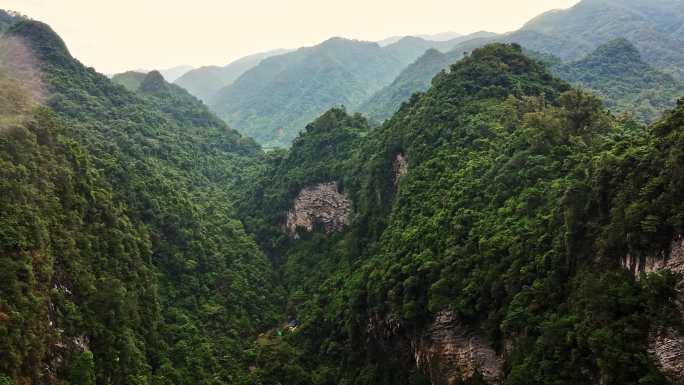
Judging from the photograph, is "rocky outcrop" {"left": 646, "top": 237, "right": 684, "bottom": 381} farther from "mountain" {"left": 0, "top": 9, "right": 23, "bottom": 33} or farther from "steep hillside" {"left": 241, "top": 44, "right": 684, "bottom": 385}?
"mountain" {"left": 0, "top": 9, "right": 23, "bottom": 33}

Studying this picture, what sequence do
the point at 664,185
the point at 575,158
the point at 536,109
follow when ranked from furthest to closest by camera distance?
the point at 536,109
the point at 575,158
the point at 664,185

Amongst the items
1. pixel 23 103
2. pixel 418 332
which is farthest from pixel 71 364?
pixel 23 103

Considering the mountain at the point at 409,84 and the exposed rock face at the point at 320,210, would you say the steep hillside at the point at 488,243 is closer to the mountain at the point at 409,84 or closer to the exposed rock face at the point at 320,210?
the exposed rock face at the point at 320,210

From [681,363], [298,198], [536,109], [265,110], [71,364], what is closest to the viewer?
[681,363]

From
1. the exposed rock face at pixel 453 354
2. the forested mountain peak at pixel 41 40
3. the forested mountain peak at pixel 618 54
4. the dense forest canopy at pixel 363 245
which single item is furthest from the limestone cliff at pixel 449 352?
the forested mountain peak at pixel 618 54

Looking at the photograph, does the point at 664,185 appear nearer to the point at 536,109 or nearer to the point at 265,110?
the point at 536,109

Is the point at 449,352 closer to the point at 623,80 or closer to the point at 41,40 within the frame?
the point at 41,40
